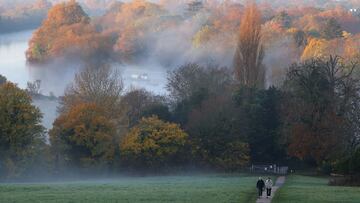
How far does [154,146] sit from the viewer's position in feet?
189

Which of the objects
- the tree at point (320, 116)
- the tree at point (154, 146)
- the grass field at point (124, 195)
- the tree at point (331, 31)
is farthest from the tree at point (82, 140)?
the tree at point (331, 31)

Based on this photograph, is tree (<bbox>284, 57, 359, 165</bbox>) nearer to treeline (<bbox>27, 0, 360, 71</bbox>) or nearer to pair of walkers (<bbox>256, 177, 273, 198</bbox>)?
pair of walkers (<bbox>256, 177, 273, 198</bbox>)

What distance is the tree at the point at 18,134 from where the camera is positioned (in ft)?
178

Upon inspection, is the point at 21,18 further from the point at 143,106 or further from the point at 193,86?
the point at 143,106

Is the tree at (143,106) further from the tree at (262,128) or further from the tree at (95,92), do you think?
the tree at (262,128)

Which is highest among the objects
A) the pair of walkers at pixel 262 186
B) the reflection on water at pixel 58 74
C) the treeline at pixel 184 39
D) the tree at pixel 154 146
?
the treeline at pixel 184 39

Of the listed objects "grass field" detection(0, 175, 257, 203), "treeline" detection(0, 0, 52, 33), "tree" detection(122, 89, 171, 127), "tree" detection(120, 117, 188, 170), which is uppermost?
→ "treeline" detection(0, 0, 52, 33)

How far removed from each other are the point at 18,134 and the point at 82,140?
16.0ft

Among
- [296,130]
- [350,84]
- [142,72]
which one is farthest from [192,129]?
[142,72]

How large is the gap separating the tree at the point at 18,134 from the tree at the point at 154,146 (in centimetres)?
629

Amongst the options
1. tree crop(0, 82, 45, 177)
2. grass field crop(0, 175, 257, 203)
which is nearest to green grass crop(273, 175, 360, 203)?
grass field crop(0, 175, 257, 203)

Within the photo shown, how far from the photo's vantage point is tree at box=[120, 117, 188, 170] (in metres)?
57.6

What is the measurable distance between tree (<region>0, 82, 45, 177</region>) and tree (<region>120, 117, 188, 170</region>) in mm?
6291

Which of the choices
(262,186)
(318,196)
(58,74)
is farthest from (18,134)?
(58,74)
